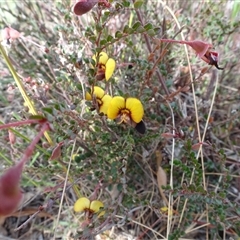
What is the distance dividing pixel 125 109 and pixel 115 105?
0.10ft

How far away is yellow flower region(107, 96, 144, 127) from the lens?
1.10 m

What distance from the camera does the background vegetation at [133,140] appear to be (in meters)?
1.15

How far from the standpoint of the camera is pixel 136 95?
1.24 meters

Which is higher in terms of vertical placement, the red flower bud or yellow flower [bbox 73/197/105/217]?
the red flower bud

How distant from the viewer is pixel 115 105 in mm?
1102

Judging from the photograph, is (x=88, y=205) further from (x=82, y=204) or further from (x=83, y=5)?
(x=83, y=5)

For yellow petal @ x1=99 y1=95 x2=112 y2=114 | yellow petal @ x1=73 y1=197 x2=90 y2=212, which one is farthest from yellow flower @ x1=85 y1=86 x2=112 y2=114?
yellow petal @ x1=73 y1=197 x2=90 y2=212

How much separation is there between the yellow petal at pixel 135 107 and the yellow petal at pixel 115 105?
0.02 metres

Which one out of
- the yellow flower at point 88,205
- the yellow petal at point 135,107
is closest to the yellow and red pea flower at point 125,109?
the yellow petal at point 135,107

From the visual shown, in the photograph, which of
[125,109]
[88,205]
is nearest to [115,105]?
[125,109]

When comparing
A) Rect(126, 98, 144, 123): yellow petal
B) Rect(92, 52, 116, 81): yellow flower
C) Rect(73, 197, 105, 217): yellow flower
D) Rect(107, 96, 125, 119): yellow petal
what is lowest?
Rect(73, 197, 105, 217): yellow flower

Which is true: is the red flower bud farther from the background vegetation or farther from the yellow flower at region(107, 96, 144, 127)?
the yellow flower at region(107, 96, 144, 127)

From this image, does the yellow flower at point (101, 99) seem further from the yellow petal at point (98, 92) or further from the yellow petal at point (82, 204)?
the yellow petal at point (82, 204)

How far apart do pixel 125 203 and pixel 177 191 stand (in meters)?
0.22
